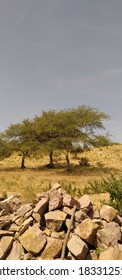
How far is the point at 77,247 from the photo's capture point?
7586 mm

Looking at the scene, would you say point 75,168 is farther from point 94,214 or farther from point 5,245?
point 5,245

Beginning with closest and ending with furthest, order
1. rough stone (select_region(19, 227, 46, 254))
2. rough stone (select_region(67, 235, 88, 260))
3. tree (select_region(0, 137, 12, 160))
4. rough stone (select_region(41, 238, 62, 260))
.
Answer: rough stone (select_region(67, 235, 88, 260))
rough stone (select_region(41, 238, 62, 260))
rough stone (select_region(19, 227, 46, 254))
tree (select_region(0, 137, 12, 160))

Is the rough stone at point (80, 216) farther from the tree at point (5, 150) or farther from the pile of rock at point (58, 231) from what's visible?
the tree at point (5, 150)

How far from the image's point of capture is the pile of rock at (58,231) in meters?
7.76

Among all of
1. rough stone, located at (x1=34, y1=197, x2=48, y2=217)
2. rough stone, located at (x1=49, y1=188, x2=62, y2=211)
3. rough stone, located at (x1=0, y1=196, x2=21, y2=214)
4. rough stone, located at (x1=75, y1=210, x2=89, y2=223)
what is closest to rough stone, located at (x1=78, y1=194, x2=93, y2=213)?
rough stone, located at (x1=75, y1=210, x2=89, y2=223)

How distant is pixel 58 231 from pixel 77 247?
103cm

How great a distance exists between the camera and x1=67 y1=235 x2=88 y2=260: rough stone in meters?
7.48

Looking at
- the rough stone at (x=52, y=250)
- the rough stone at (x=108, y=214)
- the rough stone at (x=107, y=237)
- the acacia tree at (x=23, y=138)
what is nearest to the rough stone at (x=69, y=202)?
the rough stone at (x=108, y=214)

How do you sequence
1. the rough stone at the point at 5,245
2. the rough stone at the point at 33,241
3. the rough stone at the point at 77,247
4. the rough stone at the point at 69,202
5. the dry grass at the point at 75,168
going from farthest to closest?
the dry grass at the point at 75,168 → the rough stone at the point at 69,202 → the rough stone at the point at 5,245 → the rough stone at the point at 33,241 → the rough stone at the point at 77,247

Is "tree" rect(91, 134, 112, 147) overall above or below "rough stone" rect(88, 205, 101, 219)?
above

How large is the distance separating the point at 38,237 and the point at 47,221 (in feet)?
2.13

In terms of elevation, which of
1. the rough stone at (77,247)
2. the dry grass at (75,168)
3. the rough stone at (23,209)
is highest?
the dry grass at (75,168)

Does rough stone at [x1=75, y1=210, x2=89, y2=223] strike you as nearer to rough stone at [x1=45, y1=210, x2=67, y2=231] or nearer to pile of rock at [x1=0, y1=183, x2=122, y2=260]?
pile of rock at [x1=0, y1=183, x2=122, y2=260]
